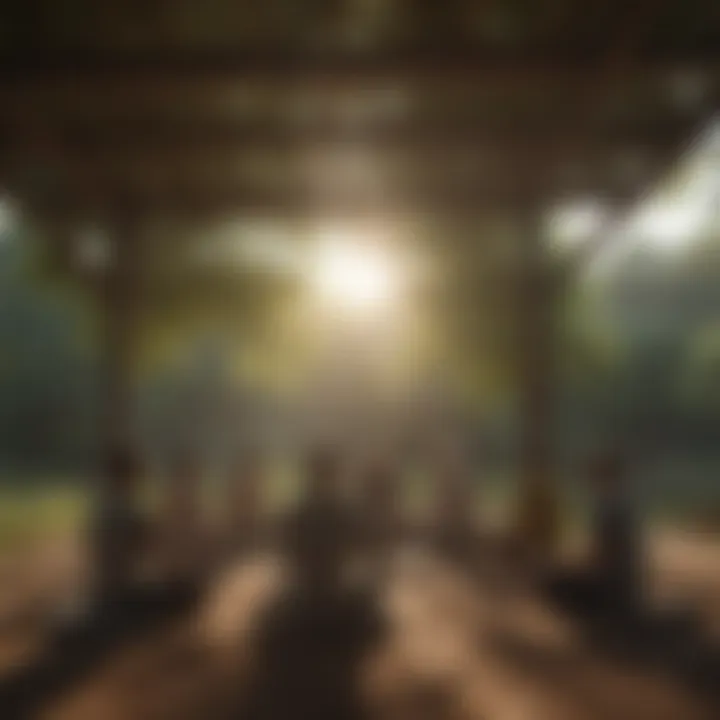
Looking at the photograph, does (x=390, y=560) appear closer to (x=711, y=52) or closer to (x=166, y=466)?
(x=166, y=466)

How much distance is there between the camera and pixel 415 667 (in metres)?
1.07

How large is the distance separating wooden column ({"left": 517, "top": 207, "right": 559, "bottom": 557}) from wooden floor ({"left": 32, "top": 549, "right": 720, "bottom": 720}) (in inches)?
3.3

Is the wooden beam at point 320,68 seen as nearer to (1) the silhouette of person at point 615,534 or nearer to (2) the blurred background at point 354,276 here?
(2) the blurred background at point 354,276

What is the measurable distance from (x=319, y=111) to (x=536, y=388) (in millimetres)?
368

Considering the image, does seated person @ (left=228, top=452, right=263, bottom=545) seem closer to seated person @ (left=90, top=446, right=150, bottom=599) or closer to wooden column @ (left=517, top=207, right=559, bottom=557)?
seated person @ (left=90, top=446, right=150, bottom=599)

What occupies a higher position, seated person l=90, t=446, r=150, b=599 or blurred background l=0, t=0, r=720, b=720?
blurred background l=0, t=0, r=720, b=720

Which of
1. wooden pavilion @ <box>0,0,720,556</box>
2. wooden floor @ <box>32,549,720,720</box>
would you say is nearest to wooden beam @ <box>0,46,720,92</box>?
wooden pavilion @ <box>0,0,720,556</box>

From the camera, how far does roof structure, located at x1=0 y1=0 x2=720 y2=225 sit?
3.47ft

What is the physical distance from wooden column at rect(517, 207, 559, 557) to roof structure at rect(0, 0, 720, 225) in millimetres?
62

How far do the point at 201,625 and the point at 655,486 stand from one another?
50 centimetres

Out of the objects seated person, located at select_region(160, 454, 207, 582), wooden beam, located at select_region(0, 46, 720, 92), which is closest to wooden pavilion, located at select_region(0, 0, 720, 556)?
wooden beam, located at select_region(0, 46, 720, 92)

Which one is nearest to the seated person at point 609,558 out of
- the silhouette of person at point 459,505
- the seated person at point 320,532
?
the silhouette of person at point 459,505

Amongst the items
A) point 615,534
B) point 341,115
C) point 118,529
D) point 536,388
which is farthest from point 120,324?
point 615,534

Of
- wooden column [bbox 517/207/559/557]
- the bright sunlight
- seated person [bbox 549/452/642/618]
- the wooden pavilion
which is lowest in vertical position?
seated person [bbox 549/452/642/618]
